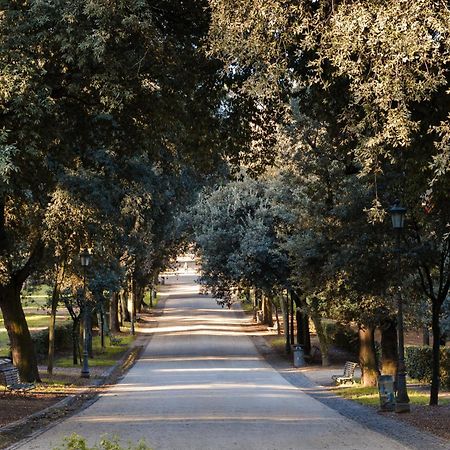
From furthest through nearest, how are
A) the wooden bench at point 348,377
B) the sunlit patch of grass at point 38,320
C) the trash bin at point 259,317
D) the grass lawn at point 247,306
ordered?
the grass lawn at point 247,306 → the trash bin at point 259,317 → the sunlit patch of grass at point 38,320 → the wooden bench at point 348,377

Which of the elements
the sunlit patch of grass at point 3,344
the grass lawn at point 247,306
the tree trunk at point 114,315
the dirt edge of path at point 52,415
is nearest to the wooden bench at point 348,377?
the dirt edge of path at point 52,415

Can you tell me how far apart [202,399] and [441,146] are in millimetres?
12721

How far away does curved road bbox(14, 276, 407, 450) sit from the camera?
509 inches

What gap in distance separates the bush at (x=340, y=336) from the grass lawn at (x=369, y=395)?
41.7 feet

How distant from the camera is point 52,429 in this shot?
1477cm

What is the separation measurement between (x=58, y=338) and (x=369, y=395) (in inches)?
902

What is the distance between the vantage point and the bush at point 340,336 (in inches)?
1554

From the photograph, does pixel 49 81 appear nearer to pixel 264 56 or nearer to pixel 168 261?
pixel 264 56

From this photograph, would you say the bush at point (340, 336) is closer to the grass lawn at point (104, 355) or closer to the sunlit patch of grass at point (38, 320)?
the grass lawn at point (104, 355)

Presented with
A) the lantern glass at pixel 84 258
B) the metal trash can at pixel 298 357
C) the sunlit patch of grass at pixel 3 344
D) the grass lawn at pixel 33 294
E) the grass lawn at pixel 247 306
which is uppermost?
the lantern glass at pixel 84 258

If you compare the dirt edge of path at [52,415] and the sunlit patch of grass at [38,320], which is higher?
the sunlit patch of grass at [38,320]

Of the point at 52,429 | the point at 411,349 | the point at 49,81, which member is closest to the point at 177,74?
the point at 49,81

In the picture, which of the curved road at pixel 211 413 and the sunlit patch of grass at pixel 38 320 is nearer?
the curved road at pixel 211 413

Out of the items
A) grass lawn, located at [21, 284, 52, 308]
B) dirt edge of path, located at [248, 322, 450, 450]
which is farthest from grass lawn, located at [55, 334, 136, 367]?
dirt edge of path, located at [248, 322, 450, 450]
